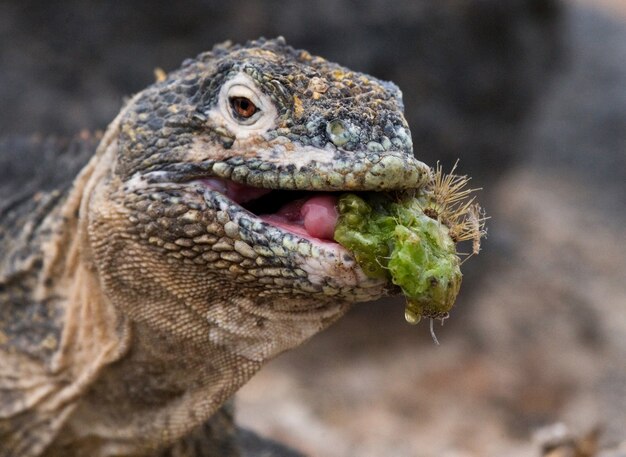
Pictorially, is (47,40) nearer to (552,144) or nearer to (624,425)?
(624,425)

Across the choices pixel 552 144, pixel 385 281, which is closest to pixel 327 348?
pixel 552 144

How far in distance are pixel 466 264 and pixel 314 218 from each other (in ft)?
27.8

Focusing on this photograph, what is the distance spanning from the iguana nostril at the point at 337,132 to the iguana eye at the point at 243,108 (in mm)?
383

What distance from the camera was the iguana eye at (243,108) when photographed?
416 cm

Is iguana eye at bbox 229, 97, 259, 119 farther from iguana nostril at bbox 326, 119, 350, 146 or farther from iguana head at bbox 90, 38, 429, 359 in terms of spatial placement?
iguana nostril at bbox 326, 119, 350, 146

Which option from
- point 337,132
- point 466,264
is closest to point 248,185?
point 337,132

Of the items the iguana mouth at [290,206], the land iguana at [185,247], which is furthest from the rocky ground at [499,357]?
the iguana mouth at [290,206]

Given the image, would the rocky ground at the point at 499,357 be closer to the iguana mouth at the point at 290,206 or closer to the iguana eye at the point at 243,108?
the iguana mouth at the point at 290,206

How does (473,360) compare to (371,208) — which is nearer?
(371,208)

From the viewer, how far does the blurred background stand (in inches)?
412

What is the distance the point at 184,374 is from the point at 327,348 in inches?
287

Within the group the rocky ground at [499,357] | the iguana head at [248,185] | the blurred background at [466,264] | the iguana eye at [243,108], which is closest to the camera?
the iguana head at [248,185]

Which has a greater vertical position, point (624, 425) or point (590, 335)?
point (590, 335)

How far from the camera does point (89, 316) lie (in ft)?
16.2
